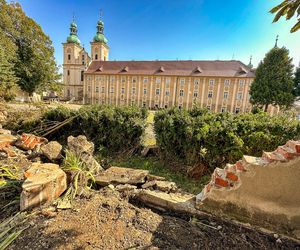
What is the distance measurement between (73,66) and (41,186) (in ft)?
165

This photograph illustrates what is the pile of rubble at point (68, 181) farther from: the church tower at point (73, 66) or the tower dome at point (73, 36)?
the tower dome at point (73, 36)

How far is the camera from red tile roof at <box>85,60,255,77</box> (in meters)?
31.6

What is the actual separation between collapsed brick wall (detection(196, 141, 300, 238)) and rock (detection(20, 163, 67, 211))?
240 cm

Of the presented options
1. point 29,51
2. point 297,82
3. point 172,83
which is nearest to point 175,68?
point 172,83

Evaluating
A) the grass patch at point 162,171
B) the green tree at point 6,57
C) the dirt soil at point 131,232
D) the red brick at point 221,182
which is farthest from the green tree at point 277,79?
the green tree at point 6,57

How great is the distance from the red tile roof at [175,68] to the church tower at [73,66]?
814 cm

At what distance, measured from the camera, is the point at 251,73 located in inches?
1189

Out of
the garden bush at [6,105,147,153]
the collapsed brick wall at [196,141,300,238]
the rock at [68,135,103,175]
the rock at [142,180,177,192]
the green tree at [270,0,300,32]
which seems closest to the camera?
the green tree at [270,0,300,32]

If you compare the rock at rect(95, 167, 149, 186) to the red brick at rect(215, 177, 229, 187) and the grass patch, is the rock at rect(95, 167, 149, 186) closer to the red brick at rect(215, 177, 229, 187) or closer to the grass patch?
the grass patch

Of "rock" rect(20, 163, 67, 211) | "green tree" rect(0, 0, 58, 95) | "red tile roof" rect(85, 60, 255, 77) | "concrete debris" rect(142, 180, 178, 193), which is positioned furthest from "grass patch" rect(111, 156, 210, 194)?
"red tile roof" rect(85, 60, 255, 77)

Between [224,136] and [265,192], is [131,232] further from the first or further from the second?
[224,136]

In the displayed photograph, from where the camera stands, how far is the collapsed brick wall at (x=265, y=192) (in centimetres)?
199

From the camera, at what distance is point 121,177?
3.38m

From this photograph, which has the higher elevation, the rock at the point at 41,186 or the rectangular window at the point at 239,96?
the rectangular window at the point at 239,96
